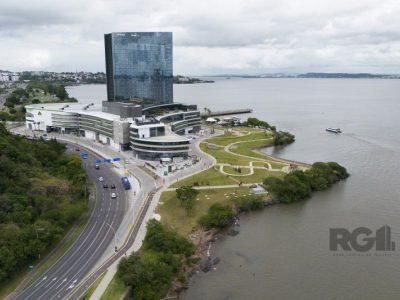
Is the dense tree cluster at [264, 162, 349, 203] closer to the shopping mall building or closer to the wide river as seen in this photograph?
the wide river

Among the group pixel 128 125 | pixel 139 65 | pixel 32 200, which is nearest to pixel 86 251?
pixel 32 200

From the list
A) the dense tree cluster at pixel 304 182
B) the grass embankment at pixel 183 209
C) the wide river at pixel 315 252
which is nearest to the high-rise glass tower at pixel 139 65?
the wide river at pixel 315 252

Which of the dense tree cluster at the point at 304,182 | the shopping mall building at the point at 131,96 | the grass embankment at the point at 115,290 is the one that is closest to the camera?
the grass embankment at the point at 115,290

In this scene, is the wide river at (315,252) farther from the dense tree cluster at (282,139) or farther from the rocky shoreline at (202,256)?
the dense tree cluster at (282,139)

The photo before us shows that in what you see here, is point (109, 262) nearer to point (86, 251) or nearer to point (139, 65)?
point (86, 251)

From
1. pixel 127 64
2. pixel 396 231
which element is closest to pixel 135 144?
pixel 127 64

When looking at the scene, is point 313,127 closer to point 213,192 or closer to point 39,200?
point 213,192
